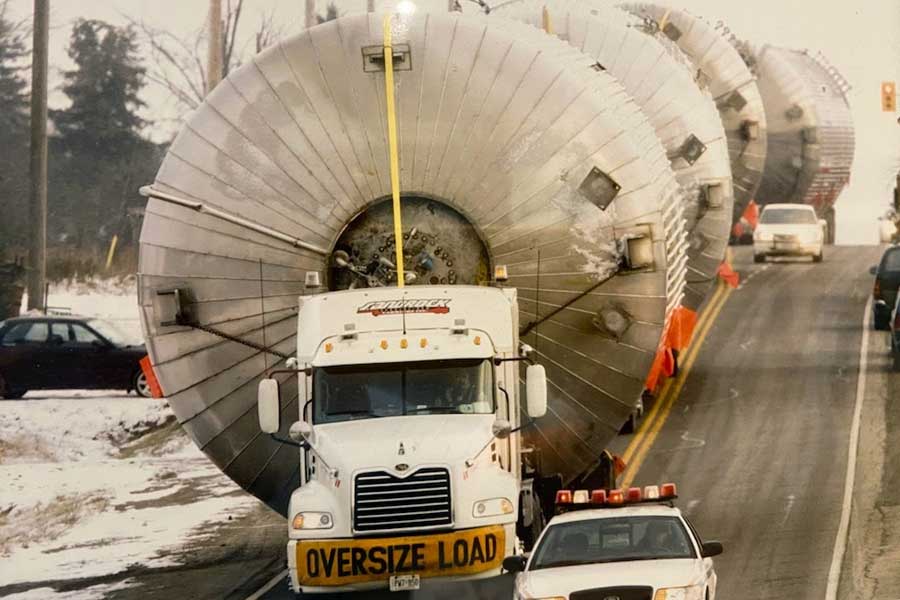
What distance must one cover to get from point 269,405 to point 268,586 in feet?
12.5

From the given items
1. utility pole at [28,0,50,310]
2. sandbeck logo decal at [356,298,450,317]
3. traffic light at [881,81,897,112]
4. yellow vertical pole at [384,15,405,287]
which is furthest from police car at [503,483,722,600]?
traffic light at [881,81,897,112]

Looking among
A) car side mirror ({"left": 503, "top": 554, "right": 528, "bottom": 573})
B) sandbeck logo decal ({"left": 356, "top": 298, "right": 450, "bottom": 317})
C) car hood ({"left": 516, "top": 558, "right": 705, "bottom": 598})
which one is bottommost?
car hood ({"left": 516, "top": 558, "right": 705, "bottom": 598})

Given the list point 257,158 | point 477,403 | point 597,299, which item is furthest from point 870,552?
point 257,158

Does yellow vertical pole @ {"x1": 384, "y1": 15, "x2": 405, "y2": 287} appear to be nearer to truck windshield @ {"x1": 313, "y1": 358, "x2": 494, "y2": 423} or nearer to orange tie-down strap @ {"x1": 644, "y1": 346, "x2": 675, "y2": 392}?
truck windshield @ {"x1": 313, "y1": 358, "x2": 494, "y2": 423}

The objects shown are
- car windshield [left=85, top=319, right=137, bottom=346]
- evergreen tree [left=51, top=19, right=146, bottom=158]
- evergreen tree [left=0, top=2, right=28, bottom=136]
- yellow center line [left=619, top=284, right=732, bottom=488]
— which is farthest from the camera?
evergreen tree [left=51, top=19, right=146, bottom=158]

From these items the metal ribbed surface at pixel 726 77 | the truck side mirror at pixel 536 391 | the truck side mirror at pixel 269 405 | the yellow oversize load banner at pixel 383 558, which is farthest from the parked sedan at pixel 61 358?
the yellow oversize load banner at pixel 383 558

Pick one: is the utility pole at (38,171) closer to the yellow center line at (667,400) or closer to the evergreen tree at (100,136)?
the yellow center line at (667,400)

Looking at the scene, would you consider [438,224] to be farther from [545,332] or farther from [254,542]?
[254,542]

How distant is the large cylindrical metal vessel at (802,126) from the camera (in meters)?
46.4

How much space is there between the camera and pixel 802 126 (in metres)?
47.8

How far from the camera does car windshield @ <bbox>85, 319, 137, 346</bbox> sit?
3425 cm

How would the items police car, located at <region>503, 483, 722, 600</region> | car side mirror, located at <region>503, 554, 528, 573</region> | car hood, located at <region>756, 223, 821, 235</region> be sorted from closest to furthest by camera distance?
police car, located at <region>503, 483, 722, 600</region>
car side mirror, located at <region>503, 554, 528, 573</region>
car hood, located at <region>756, 223, 821, 235</region>

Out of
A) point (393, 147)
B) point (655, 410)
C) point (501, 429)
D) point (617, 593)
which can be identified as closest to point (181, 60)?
point (655, 410)

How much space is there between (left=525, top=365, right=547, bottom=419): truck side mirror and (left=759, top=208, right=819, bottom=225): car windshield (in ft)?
103
